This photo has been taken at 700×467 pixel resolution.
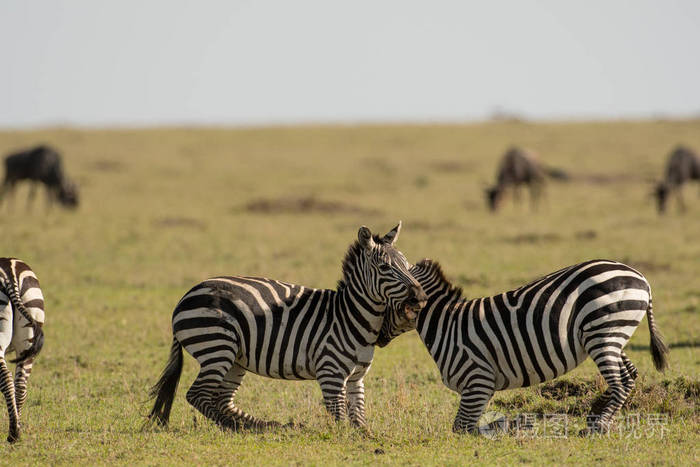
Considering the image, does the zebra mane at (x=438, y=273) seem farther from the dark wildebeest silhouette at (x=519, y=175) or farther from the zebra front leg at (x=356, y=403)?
the dark wildebeest silhouette at (x=519, y=175)

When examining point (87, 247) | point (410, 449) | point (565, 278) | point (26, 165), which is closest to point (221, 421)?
point (410, 449)

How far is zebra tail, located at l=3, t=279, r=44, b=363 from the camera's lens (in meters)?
7.38

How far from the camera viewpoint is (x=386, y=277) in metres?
7.56

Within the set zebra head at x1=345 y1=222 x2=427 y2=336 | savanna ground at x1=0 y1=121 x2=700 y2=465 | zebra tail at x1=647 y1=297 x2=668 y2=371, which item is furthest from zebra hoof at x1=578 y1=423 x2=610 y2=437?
zebra head at x1=345 y1=222 x2=427 y2=336

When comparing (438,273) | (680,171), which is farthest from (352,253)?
(680,171)

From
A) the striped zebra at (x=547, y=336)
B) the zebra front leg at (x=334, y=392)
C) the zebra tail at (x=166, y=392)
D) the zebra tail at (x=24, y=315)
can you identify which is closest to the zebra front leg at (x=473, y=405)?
the striped zebra at (x=547, y=336)

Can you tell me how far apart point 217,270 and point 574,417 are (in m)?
10.4

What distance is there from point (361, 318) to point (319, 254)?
11.3 metres

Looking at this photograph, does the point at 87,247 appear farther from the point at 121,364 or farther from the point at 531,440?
the point at 531,440

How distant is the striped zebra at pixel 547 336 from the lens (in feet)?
23.9

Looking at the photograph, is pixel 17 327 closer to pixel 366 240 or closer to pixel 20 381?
pixel 20 381

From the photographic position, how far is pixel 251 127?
5178cm

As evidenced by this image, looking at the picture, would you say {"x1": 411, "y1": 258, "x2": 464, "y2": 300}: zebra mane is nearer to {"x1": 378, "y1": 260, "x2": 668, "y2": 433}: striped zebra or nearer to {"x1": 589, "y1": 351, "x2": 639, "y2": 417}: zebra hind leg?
{"x1": 378, "y1": 260, "x2": 668, "y2": 433}: striped zebra

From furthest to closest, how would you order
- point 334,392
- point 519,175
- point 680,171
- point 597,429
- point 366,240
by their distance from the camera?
point 519,175 → point 680,171 → point 366,240 → point 334,392 → point 597,429
